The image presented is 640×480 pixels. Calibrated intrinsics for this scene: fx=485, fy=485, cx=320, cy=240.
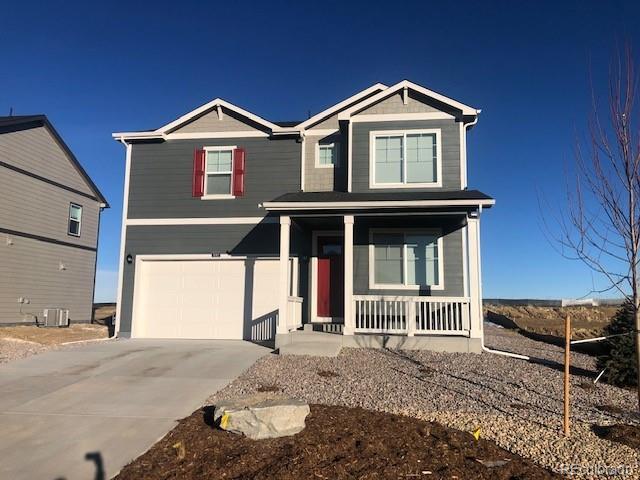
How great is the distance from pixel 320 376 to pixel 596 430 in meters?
3.95

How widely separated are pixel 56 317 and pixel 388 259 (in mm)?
12996

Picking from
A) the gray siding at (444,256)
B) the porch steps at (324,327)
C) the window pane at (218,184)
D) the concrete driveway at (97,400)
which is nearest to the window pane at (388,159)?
the gray siding at (444,256)

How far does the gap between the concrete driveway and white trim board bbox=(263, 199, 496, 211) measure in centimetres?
322

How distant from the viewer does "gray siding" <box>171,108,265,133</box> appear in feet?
44.0

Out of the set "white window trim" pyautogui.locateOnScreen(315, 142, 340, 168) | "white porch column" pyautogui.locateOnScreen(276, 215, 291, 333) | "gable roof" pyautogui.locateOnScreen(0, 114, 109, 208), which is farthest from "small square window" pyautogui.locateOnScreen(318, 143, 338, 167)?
"gable roof" pyautogui.locateOnScreen(0, 114, 109, 208)

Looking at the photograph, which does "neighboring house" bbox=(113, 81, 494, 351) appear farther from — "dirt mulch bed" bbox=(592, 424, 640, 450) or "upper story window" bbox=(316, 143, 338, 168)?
"dirt mulch bed" bbox=(592, 424, 640, 450)

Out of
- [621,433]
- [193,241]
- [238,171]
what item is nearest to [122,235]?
[193,241]

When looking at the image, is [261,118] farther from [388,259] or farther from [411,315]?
[411,315]

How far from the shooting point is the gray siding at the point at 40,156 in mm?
16281

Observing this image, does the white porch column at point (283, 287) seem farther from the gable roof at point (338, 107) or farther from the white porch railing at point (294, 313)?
the gable roof at point (338, 107)

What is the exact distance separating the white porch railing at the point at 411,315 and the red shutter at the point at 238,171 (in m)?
4.47

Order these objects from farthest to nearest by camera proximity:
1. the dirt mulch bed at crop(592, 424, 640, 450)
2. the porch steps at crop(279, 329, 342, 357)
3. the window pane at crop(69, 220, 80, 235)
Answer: the window pane at crop(69, 220, 80, 235)
the porch steps at crop(279, 329, 342, 357)
the dirt mulch bed at crop(592, 424, 640, 450)

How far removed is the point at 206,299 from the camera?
12.9 meters

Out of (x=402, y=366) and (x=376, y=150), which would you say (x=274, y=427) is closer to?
(x=402, y=366)
